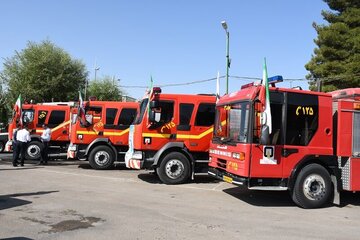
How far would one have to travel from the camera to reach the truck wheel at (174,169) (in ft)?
44.3

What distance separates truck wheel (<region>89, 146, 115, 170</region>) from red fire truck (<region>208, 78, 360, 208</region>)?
7.74 m

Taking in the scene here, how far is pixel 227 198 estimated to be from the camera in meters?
11.3

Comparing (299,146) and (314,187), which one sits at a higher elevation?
(299,146)

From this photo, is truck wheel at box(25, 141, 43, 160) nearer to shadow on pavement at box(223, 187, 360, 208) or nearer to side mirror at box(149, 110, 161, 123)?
side mirror at box(149, 110, 161, 123)

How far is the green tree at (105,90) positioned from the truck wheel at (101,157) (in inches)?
1331

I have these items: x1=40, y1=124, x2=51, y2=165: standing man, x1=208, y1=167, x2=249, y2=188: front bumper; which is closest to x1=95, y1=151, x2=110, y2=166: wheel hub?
x1=40, y1=124, x2=51, y2=165: standing man

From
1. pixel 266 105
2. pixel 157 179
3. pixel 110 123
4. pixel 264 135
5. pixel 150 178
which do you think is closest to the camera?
pixel 264 135

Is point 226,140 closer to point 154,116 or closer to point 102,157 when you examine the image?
point 154,116

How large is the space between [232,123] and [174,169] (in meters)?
3.18

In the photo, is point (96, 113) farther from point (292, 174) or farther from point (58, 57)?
point (58, 57)

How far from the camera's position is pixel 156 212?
9.10 m

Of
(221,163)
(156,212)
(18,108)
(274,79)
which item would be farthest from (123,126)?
(156,212)

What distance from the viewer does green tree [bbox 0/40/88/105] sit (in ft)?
121

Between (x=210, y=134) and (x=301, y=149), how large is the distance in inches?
169
